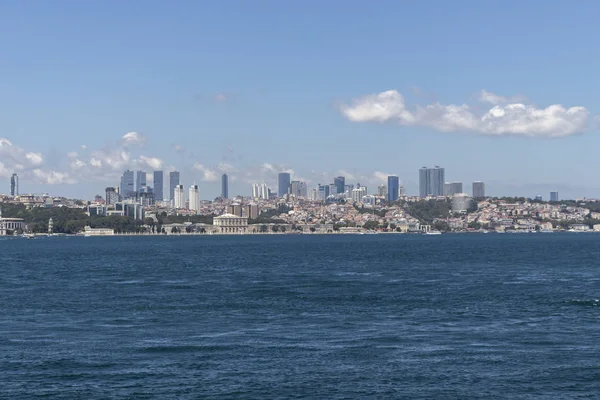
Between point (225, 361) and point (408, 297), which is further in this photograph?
point (408, 297)

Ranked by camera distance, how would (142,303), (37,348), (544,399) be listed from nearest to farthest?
(544,399) → (37,348) → (142,303)

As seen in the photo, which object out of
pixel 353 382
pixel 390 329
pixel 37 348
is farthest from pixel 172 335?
pixel 353 382

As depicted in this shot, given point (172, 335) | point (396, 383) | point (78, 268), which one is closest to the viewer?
point (396, 383)

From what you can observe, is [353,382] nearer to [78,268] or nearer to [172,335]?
[172,335]

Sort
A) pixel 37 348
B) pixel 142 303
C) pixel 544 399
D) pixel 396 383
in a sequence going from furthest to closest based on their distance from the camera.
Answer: pixel 142 303 → pixel 37 348 → pixel 396 383 → pixel 544 399

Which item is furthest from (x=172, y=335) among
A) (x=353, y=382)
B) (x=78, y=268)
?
(x=78, y=268)

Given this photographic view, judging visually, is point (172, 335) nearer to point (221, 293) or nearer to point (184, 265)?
point (221, 293)
